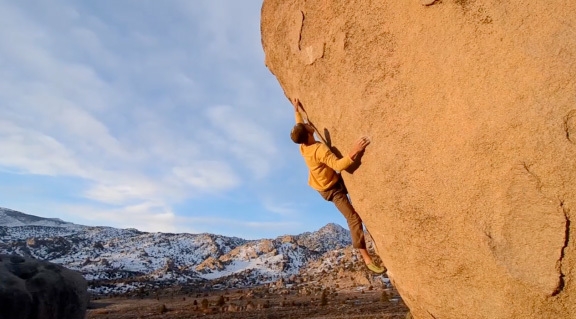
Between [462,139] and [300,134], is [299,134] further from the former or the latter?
[462,139]

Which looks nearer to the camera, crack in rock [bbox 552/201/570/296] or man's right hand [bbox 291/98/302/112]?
crack in rock [bbox 552/201/570/296]

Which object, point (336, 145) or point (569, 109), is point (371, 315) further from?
point (569, 109)

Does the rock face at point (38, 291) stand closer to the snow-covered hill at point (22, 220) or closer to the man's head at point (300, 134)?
the man's head at point (300, 134)

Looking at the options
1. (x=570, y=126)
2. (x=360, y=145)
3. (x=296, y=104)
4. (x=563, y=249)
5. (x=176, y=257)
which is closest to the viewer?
(x=570, y=126)

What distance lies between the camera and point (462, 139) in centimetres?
343

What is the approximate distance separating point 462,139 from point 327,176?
1712 millimetres

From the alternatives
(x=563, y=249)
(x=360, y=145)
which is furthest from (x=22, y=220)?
(x=563, y=249)

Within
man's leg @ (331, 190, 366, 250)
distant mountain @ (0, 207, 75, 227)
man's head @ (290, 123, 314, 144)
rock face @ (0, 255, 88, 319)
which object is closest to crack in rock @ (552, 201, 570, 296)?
man's leg @ (331, 190, 366, 250)

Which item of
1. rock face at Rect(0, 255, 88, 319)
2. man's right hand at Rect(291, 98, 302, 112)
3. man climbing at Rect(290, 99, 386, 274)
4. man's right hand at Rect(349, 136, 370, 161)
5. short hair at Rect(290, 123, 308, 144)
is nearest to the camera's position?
man's right hand at Rect(349, 136, 370, 161)

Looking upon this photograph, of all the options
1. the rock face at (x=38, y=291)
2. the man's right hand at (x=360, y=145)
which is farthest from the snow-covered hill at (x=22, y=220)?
the man's right hand at (x=360, y=145)

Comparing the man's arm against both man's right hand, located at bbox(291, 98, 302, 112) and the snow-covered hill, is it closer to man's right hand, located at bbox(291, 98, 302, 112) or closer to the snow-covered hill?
man's right hand, located at bbox(291, 98, 302, 112)

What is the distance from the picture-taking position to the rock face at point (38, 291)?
354 inches

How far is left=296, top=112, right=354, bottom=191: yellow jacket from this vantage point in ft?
14.3

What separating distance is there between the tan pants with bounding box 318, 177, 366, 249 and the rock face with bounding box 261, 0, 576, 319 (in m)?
0.36
